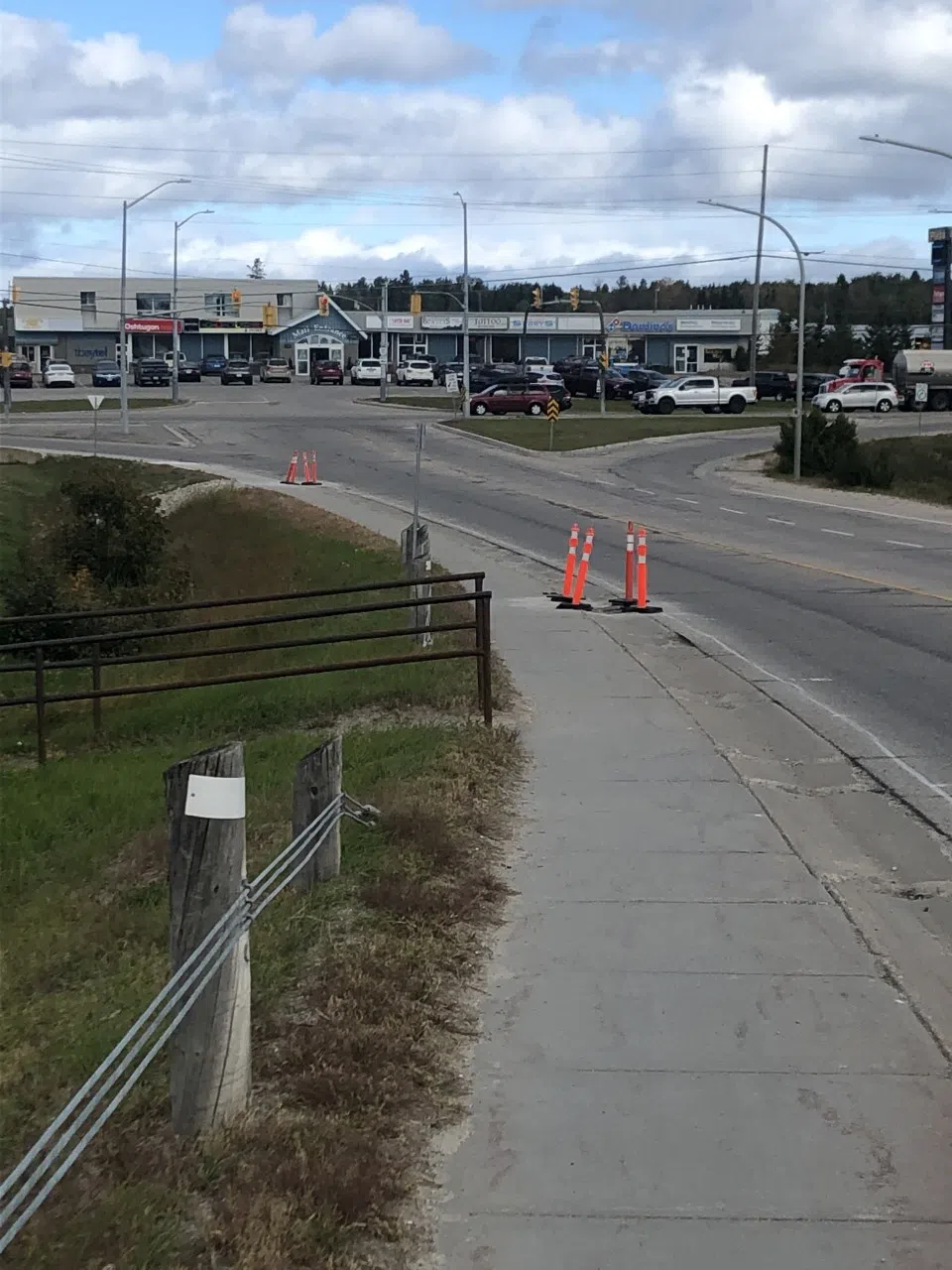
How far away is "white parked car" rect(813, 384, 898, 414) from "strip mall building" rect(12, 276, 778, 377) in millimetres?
45846

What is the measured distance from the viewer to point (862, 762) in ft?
33.8

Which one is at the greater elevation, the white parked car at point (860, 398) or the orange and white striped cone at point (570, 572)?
the white parked car at point (860, 398)

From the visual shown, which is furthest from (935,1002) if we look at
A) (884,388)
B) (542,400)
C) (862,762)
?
(884,388)

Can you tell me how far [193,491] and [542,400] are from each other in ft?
119

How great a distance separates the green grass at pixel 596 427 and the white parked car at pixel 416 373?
86.8 ft

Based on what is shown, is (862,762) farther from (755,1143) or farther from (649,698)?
(755,1143)

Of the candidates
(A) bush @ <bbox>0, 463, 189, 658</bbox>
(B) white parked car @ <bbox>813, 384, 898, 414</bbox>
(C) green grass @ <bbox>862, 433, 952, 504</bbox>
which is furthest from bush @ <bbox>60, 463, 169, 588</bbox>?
(B) white parked car @ <bbox>813, 384, 898, 414</bbox>

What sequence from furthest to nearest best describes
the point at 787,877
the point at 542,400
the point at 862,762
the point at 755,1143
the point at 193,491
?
1. the point at 542,400
2. the point at 193,491
3. the point at 862,762
4. the point at 787,877
5. the point at 755,1143

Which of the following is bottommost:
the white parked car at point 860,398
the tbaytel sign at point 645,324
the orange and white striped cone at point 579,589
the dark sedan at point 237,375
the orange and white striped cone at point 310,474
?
the orange and white striped cone at point 579,589

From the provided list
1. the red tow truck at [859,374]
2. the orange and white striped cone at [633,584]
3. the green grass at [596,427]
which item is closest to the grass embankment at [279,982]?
the orange and white striped cone at [633,584]

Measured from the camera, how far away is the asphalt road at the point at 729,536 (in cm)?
1270

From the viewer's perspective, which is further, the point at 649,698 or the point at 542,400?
the point at 542,400

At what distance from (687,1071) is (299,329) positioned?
123410 mm

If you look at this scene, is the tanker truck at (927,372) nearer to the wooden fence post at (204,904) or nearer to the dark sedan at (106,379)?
the dark sedan at (106,379)
